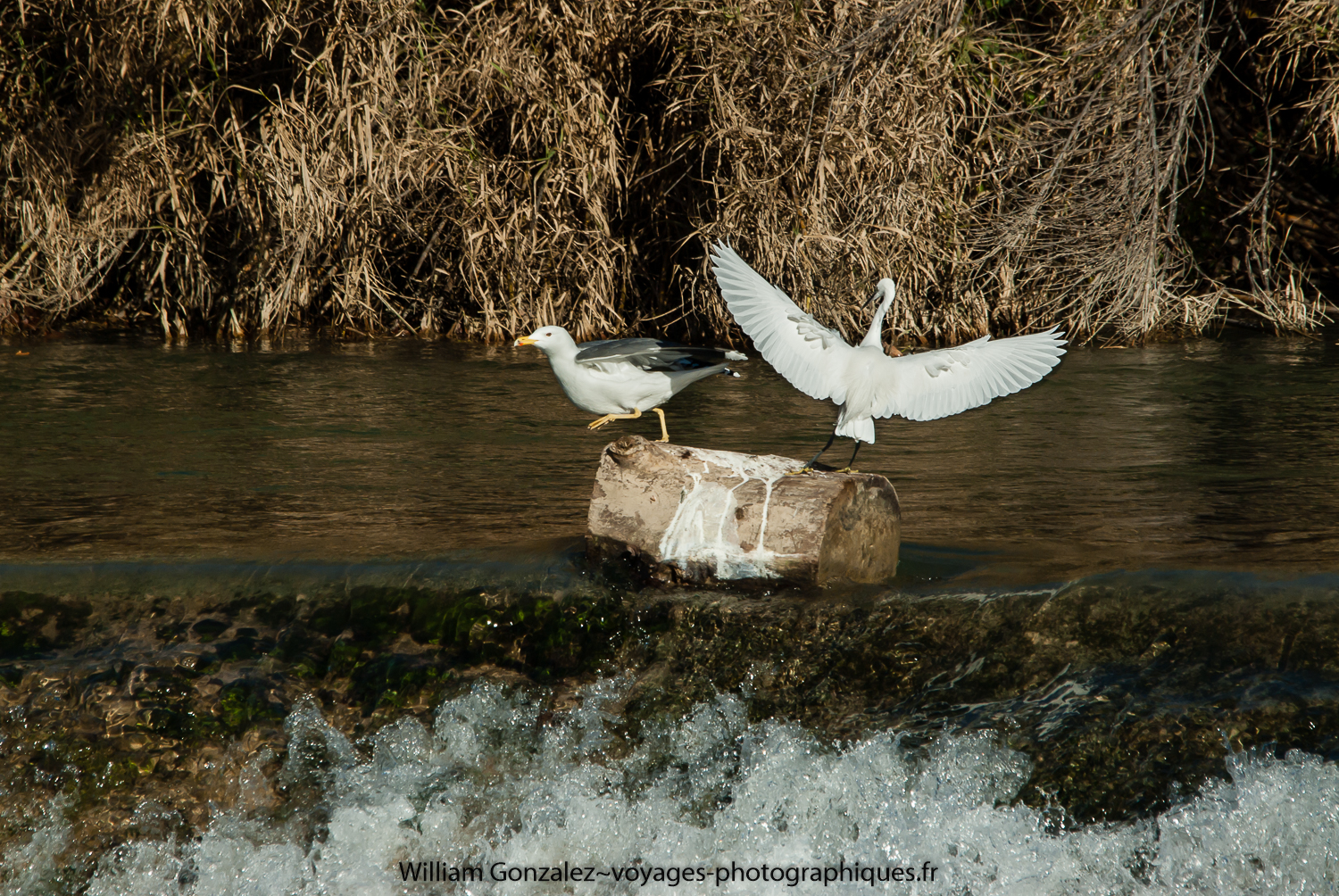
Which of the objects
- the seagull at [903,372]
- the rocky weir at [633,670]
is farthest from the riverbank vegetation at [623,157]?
the rocky weir at [633,670]

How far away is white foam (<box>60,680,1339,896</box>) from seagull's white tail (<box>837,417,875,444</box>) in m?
1.14

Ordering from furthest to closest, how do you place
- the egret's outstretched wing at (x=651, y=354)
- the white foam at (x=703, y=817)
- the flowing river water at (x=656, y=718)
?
the egret's outstretched wing at (x=651, y=354), the flowing river water at (x=656, y=718), the white foam at (x=703, y=817)

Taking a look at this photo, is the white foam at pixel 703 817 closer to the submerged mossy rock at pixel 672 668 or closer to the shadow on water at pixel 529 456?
the submerged mossy rock at pixel 672 668

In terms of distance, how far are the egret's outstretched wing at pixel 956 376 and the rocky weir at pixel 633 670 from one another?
0.69 metres

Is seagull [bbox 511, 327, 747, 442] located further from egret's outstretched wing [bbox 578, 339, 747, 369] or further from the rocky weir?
the rocky weir

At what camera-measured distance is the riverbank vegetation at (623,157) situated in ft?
30.9

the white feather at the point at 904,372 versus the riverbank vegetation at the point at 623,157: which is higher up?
the riverbank vegetation at the point at 623,157

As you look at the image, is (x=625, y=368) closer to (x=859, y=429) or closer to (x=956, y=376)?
(x=859, y=429)

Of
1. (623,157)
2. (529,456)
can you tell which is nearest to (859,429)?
(529,456)

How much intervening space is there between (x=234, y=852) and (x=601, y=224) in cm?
719

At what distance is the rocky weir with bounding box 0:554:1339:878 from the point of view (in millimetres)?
3684

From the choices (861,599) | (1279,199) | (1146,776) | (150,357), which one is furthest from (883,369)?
(1279,199)

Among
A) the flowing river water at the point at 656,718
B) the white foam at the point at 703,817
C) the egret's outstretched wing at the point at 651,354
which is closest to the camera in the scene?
the white foam at the point at 703,817

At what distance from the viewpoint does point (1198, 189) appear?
37.3 feet
